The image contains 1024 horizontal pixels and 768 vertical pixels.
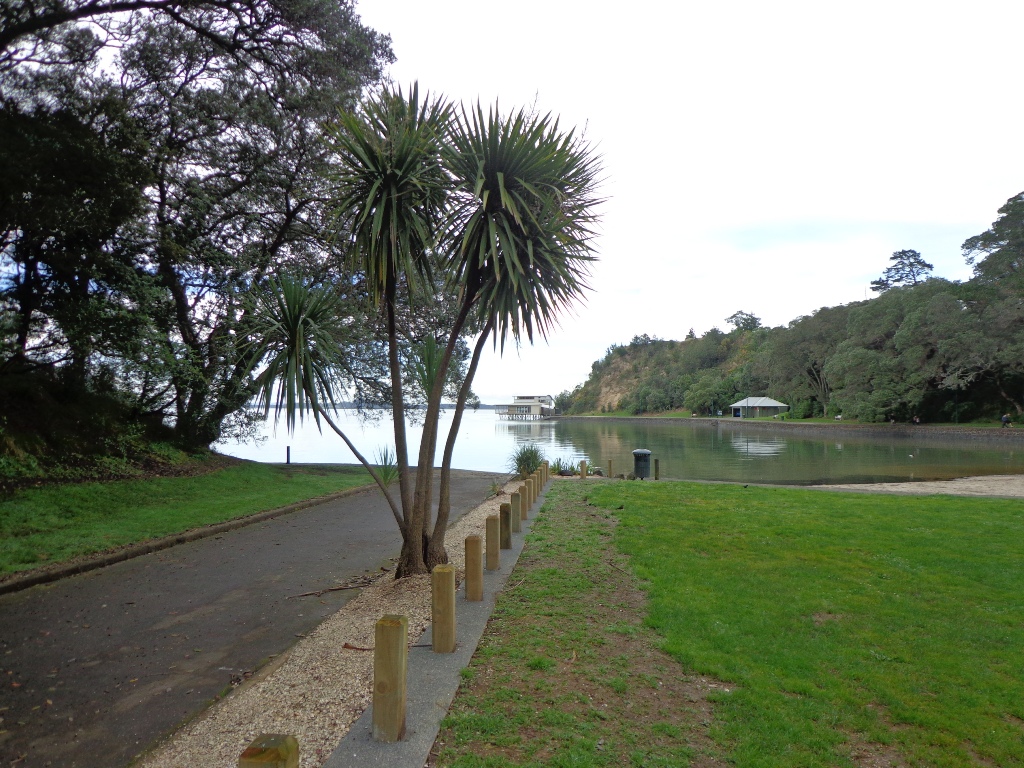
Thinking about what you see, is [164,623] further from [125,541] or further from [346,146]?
[346,146]

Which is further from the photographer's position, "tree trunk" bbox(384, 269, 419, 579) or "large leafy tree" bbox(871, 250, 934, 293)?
"large leafy tree" bbox(871, 250, 934, 293)

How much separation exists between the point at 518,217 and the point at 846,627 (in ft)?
14.6

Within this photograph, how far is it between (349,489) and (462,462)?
14.4 metres

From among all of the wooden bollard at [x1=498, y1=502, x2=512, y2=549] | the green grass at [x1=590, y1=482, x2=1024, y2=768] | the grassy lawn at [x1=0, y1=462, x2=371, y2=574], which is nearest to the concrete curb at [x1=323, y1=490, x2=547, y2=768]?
the green grass at [x1=590, y1=482, x2=1024, y2=768]

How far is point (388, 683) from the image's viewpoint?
10.9 ft

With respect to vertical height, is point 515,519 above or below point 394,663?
above

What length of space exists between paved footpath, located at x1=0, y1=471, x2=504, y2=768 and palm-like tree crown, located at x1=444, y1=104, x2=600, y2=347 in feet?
11.6

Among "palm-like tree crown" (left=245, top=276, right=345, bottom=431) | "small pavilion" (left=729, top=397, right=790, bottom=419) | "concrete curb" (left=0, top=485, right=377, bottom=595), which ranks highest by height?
"small pavilion" (left=729, top=397, right=790, bottom=419)

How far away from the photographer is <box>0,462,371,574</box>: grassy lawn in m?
7.95

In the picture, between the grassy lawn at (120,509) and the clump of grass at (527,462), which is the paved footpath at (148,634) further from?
the clump of grass at (527,462)

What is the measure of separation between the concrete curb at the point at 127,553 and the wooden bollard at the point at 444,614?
4958 millimetres

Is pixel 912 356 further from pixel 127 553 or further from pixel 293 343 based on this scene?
pixel 127 553

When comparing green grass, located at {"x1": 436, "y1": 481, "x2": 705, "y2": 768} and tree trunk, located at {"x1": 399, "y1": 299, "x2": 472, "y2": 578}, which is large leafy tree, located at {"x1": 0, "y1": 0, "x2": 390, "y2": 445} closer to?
tree trunk, located at {"x1": 399, "y1": 299, "x2": 472, "y2": 578}

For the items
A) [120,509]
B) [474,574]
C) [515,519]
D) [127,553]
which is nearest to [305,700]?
[474,574]
